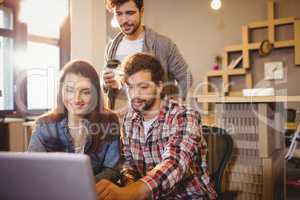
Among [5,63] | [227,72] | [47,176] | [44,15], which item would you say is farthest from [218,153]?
[44,15]

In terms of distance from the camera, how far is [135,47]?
168 centimetres

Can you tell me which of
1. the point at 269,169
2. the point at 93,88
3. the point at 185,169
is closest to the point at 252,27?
the point at 269,169

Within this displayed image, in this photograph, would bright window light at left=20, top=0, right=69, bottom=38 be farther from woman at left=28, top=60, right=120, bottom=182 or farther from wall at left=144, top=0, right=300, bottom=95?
woman at left=28, top=60, right=120, bottom=182

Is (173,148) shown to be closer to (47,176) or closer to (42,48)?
(47,176)

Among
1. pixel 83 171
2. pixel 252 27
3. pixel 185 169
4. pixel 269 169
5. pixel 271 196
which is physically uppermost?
pixel 252 27

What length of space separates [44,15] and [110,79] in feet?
8.79

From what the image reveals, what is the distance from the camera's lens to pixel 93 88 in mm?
1389

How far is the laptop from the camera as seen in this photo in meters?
0.55

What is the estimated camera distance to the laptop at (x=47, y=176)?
0.55m

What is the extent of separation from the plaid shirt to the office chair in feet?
0.18

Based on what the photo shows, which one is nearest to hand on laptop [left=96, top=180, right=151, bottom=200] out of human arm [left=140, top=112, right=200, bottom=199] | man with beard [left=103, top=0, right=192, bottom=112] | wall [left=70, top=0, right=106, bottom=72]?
human arm [left=140, top=112, right=200, bottom=199]

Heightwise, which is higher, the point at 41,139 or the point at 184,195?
the point at 41,139

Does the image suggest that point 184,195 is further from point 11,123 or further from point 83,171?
point 11,123

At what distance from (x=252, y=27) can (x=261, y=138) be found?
1650 millimetres
